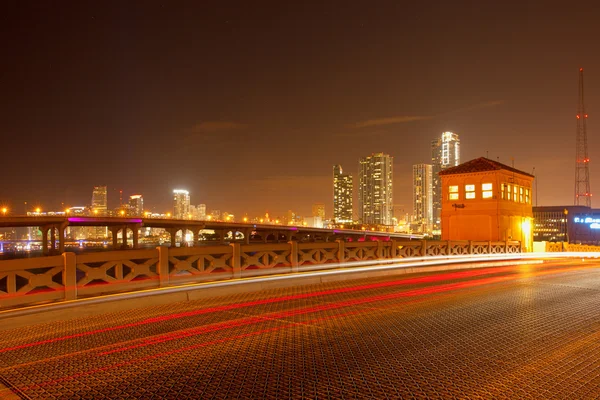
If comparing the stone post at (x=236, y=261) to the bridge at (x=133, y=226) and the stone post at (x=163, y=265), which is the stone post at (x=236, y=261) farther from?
the bridge at (x=133, y=226)

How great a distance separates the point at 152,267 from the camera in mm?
15664

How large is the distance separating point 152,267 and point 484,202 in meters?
29.2

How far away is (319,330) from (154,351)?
2.99m

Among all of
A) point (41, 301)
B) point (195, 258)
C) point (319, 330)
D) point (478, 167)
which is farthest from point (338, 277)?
point (478, 167)

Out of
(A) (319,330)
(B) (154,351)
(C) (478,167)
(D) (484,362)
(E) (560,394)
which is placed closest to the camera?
(E) (560,394)

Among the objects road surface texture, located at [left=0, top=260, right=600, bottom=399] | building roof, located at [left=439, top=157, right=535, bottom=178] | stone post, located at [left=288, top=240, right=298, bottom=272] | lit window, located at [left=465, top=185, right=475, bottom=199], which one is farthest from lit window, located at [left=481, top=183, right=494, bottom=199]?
road surface texture, located at [left=0, top=260, right=600, bottom=399]

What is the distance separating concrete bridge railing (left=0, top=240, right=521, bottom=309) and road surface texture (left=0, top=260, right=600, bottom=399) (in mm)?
1006

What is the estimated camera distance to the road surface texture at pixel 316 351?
5.38m

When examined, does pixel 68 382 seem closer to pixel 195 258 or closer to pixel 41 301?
pixel 41 301

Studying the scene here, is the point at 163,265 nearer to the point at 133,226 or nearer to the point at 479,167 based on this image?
the point at 479,167

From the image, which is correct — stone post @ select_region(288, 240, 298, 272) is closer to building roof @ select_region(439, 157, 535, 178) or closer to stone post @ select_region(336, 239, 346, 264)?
stone post @ select_region(336, 239, 346, 264)

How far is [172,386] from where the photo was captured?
5422 millimetres

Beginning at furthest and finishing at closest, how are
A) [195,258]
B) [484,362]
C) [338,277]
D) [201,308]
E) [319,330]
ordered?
1. [338,277]
2. [195,258]
3. [201,308]
4. [319,330]
5. [484,362]

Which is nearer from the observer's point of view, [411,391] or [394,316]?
[411,391]
